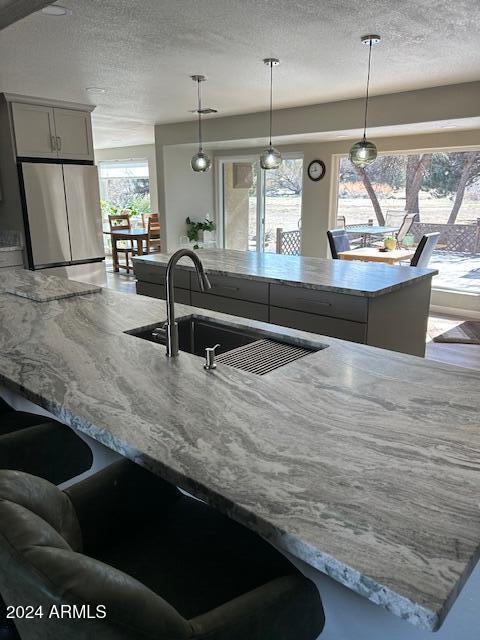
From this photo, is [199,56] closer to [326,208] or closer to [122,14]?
[122,14]

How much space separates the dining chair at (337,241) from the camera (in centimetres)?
564

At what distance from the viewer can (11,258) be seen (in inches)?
193

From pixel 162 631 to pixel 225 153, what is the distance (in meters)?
7.64

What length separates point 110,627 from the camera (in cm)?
59

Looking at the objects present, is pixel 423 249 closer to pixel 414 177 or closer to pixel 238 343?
pixel 414 177

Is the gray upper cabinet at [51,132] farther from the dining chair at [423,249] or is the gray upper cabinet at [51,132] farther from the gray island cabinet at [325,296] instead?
the dining chair at [423,249]

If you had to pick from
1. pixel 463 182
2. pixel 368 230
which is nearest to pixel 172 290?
pixel 368 230

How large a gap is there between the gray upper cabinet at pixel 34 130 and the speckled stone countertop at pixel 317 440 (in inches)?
142

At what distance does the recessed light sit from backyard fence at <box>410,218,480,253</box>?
4.93 m

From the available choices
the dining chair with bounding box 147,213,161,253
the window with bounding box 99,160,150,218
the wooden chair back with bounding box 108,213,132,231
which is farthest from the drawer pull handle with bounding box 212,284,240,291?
the window with bounding box 99,160,150,218

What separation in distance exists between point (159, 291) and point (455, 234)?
3.96 metres

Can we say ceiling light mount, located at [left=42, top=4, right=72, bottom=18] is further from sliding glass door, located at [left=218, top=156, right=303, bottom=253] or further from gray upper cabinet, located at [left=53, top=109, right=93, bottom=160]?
sliding glass door, located at [left=218, top=156, right=303, bottom=253]

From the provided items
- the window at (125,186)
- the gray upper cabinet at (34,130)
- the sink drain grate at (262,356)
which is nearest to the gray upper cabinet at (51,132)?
the gray upper cabinet at (34,130)

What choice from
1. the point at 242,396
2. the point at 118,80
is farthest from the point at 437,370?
the point at 118,80
